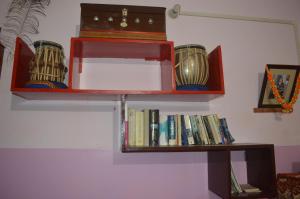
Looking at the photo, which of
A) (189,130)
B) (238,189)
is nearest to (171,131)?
(189,130)

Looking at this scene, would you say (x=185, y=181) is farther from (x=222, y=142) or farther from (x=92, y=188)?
(x=92, y=188)

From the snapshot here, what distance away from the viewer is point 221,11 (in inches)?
73.8

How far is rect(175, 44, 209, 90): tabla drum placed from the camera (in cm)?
140

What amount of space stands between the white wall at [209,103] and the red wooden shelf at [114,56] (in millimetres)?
135

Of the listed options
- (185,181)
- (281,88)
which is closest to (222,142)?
(185,181)

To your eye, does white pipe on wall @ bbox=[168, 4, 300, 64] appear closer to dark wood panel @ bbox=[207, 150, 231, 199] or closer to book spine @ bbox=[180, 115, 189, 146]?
book spine @ bbox=[180, 115, 189, 146]

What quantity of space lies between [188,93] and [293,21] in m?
1.33

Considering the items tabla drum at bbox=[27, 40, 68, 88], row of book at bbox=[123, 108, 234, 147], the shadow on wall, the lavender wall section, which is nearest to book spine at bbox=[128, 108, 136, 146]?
row of book at bbox=[123, 108, 234, 147]

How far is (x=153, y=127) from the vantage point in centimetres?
139

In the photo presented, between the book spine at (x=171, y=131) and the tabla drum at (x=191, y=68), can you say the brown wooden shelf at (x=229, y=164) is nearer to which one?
the book spine at (x=171, y=131)

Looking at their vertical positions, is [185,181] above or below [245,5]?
below

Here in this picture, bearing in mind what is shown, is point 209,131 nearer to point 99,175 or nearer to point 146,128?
point 146,128

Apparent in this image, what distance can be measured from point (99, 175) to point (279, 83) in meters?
1.49

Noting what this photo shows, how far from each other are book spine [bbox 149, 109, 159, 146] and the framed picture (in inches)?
34.4
